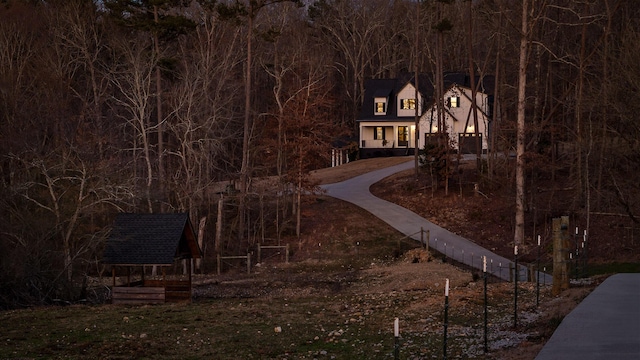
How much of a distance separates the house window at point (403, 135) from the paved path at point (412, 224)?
9424 millimetres

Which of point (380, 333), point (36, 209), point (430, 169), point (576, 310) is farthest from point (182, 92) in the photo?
point (576, 310)

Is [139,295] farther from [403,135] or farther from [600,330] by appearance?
[403,135]

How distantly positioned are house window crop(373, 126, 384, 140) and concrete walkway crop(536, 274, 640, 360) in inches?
2133

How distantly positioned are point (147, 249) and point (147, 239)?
1.42ft

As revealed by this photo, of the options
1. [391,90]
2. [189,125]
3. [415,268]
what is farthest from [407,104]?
[415,268]

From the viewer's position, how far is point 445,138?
1869 inches

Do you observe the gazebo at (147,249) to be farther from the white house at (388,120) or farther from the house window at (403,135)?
the house window at (403,135)

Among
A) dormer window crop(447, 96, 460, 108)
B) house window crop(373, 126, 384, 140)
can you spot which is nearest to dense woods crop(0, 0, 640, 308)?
dormer window crop(447, 96, 460, 108)

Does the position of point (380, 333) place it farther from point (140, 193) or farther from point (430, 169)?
point (430, 169)

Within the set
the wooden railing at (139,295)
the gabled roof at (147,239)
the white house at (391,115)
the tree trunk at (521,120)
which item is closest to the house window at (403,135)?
the white house at (391,115)

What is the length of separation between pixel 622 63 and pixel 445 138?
1742 cm

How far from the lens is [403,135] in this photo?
7131cm

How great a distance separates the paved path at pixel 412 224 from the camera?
33.4m

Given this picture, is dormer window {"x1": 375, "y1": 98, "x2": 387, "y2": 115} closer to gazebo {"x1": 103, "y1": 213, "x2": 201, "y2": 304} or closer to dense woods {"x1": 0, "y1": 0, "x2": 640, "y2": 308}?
dense woods {"x1": 0, "y1": 0, "x2": 640, "y2": 308}
